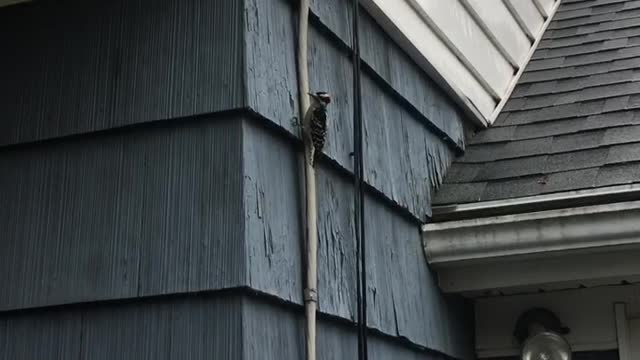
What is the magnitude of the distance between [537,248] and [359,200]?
0.75 metres

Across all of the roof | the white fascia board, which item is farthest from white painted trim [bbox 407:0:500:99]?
the white fascia board

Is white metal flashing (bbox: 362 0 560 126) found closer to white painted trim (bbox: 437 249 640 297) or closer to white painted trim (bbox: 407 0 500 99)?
white painted trim (bbox: 407 0 500 99)

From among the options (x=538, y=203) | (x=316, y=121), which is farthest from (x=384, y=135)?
(x=316, y=121)

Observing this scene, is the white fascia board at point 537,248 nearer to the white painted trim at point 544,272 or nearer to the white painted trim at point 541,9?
the white painted trim at point 544,272

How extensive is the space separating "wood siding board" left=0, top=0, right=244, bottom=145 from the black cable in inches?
22.0

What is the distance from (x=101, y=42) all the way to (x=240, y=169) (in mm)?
495

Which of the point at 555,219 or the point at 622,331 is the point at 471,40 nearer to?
the point at 555,219

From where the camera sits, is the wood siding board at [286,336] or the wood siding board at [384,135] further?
the wood siding board at [384,135]

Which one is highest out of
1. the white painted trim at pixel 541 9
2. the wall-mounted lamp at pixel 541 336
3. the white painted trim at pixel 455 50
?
the white painted trim at pixel 541 9

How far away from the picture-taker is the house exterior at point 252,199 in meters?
2.18

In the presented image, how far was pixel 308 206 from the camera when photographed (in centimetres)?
243

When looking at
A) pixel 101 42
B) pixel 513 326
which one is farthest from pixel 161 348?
pixel 513 326

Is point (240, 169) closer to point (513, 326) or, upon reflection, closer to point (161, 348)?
point (161, 348)

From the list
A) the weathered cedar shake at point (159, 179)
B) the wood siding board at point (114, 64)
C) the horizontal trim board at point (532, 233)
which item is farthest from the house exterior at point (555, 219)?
the wood siding board at point (114, 64)
